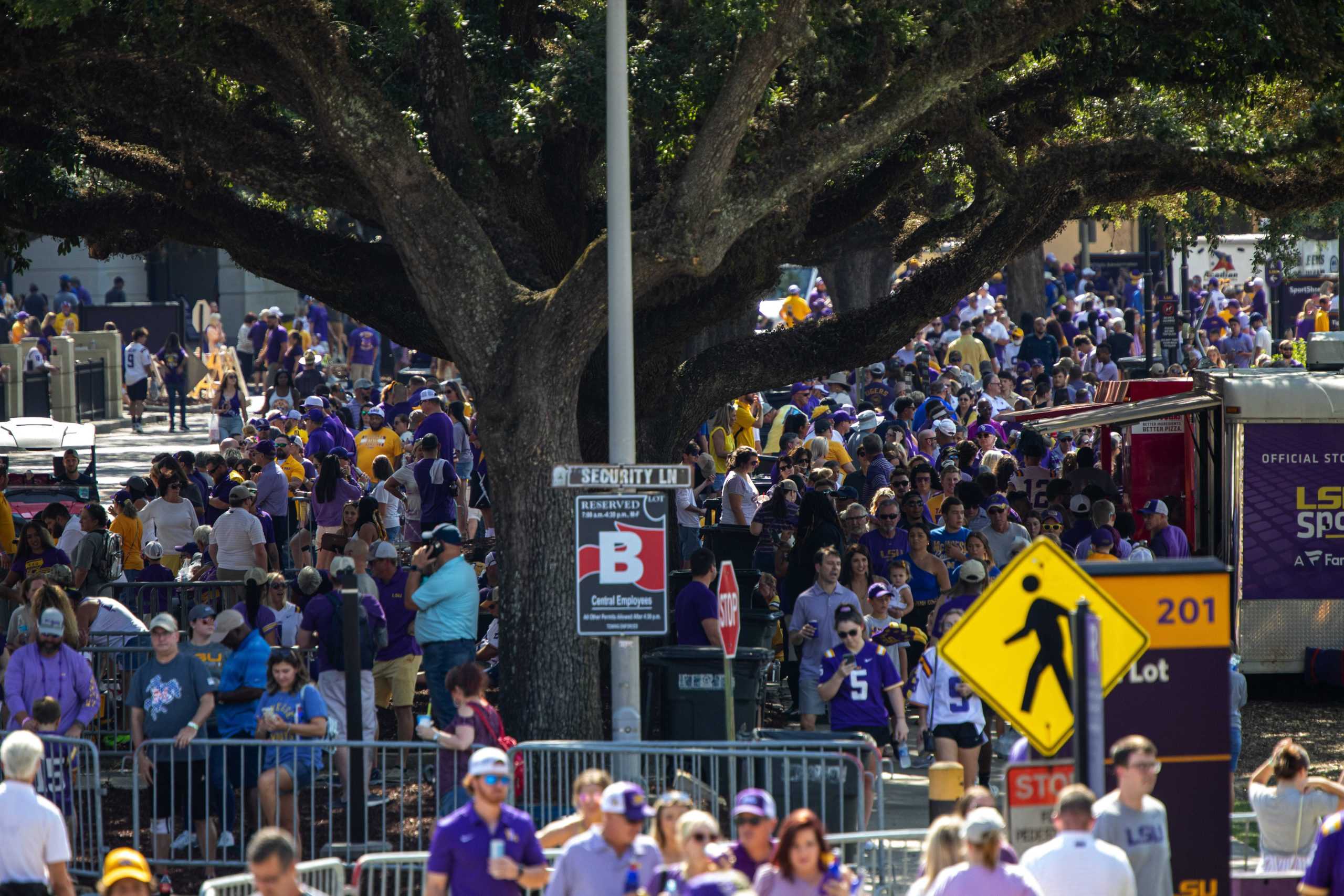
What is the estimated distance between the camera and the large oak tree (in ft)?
40.7

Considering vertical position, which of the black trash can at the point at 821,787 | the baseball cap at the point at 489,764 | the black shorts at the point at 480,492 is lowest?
the black trash can at the point at 821,787

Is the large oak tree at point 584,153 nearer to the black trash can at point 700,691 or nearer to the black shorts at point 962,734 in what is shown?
the black trash can at point 700,691

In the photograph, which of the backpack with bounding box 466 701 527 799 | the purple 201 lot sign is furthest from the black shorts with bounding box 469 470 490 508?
the backpack with bounding box 466 701 527 799

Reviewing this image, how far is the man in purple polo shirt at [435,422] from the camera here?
20.3m

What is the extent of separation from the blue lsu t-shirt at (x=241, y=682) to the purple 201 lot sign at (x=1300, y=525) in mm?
8180

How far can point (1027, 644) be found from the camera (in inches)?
320

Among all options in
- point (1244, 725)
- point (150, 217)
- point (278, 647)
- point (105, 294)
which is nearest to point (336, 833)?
point (278, 647)

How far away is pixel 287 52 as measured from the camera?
1198 centimetres

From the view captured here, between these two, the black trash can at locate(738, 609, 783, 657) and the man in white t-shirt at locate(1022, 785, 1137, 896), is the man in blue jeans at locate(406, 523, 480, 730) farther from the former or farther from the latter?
the man in white t-shirt at locate(1022, 785, 1137, 896)

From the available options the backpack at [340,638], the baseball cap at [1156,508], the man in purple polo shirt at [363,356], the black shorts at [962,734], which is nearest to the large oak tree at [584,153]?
the backpack at [340,638]

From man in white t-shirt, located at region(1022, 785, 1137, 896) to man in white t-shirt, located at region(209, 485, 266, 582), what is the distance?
424 inches

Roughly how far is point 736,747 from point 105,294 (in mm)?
39763

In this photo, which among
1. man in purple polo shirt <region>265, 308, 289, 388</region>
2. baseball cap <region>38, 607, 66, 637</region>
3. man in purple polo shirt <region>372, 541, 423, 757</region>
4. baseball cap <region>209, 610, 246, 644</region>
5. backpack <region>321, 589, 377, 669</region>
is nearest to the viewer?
baseball cap <region>38, 607, 66, 637</region>

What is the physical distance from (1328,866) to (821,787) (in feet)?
9.70
